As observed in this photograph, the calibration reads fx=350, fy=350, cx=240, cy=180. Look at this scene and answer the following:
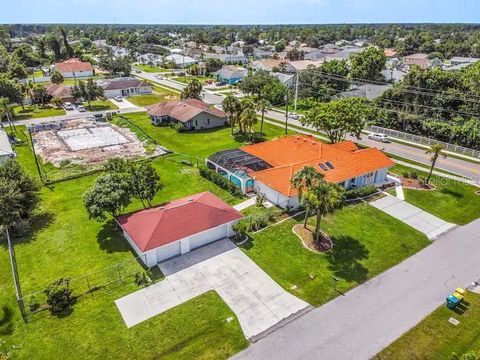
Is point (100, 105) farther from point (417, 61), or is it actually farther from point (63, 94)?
point (417, 61)

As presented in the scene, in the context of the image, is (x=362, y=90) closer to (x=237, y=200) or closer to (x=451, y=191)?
(x=451, y=191)

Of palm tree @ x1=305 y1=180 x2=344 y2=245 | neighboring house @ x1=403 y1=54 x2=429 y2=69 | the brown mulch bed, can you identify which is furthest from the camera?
neighboring house @ x1=403 y1=54 x2=429 y2=69

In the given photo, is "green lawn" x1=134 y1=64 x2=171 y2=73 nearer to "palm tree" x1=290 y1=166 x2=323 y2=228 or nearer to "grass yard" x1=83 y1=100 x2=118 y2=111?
"grass yard" x1=83 y1=100 x2=118 y2=111

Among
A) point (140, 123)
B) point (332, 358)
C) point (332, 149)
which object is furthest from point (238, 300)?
point (140, 123)

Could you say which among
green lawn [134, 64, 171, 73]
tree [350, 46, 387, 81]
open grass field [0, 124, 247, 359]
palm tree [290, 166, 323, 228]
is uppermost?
tree [350, 46, 387, 81]

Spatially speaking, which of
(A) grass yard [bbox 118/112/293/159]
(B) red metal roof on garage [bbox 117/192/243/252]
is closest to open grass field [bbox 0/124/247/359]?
(B) red metal roof on garage [bbox 117/192/243/252]

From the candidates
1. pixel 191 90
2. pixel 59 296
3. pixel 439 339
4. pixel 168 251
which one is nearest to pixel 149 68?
pixel 191 90
